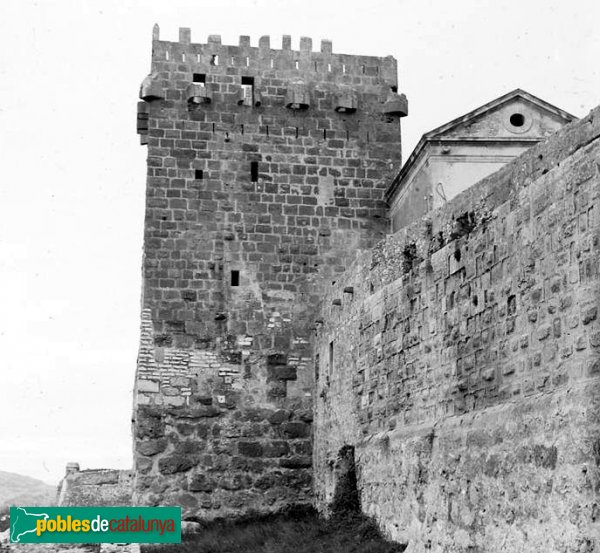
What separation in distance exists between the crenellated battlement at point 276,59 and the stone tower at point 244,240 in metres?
0.02

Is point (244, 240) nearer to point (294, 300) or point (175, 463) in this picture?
point (294, 300)

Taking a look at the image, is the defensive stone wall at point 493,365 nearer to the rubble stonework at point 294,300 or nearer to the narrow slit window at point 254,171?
the rubble stonework at point 294,300

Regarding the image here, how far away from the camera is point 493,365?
8586 mm

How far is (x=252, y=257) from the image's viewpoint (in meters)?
16.2

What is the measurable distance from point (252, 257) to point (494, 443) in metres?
8.39

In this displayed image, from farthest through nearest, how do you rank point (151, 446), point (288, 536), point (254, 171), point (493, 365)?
point (254, 171) → point (151, 446) → point (288, 536) → point (493, 365)

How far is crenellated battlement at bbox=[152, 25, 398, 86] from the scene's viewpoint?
1673 centimetres

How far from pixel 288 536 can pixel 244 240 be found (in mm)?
4917

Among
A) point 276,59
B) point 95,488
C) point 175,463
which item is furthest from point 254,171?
point 95,488

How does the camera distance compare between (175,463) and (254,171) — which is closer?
(175,463)

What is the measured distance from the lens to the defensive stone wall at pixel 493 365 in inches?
280

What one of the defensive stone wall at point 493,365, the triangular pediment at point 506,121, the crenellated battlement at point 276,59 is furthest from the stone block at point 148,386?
the triangular pediment at point 506,121

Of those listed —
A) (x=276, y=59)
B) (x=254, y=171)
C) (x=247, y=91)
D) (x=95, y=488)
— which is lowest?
(x=95, y=488)

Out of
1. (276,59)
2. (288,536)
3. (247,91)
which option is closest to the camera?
(288,536)
